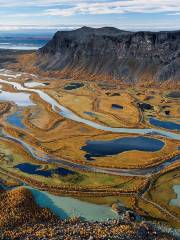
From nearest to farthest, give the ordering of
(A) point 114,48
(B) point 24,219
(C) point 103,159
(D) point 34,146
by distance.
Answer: (B) point 24,219 → (C) point 103,159 → (D) point 34,146 → (A) point 114,48

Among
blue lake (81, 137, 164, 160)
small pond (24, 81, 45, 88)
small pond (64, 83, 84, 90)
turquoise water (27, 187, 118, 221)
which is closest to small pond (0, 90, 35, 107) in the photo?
small pond (24, 81, 45, 88)

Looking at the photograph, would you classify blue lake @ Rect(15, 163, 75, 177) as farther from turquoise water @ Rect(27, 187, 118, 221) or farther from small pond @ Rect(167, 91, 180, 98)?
small pond @ Rect(167, 91, 180, 98)

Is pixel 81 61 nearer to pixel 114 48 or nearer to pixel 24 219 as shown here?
pixel 114 48

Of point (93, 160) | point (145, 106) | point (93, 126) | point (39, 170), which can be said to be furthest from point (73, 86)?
point (39, 170)

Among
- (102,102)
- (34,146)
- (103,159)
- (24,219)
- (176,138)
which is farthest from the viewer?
(102,102)

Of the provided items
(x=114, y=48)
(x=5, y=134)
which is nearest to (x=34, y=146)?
(x=5, y=134)

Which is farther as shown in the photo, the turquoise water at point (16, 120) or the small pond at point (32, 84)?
the small pond at point (32, 84)

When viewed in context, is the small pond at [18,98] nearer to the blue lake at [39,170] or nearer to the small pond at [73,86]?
the small pond at [73,86]

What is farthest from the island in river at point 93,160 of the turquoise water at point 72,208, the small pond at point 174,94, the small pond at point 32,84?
the small pond at point 32,84
